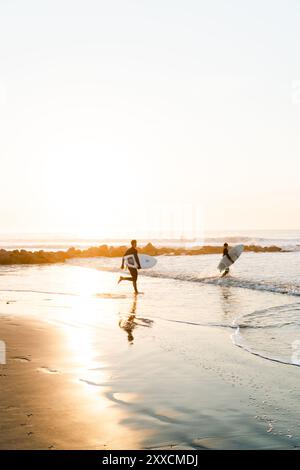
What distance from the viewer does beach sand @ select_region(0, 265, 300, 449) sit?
188 inches

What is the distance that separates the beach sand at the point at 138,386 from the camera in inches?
188

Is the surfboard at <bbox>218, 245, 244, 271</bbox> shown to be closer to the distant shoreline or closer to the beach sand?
the beach sand

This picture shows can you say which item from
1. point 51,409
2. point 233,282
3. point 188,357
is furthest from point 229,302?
point 51,409

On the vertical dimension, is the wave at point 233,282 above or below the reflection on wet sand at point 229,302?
above

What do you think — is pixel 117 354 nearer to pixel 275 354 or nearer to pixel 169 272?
pixel 275 354

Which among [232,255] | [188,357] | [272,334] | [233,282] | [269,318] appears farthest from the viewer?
[232,255]

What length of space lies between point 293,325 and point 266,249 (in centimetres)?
5169

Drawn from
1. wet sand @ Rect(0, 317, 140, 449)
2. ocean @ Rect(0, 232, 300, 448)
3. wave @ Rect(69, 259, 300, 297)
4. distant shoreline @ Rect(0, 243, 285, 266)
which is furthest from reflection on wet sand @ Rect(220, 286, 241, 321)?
distant shoreline @ Rect(0, 243, 285, 266)

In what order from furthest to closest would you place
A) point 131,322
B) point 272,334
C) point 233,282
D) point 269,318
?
point 233,282, point 269,318, point 131,322, point 272,334

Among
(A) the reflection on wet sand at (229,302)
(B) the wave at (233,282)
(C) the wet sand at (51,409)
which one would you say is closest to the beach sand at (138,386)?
(C) the wet sand at (51,409)

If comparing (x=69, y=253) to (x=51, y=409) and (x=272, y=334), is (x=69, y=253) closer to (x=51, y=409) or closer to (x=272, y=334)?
(x=272, y=334)

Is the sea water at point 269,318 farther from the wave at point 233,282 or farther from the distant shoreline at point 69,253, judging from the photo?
the distant shoreline at point 69,253

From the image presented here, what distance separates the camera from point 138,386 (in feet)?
21.7

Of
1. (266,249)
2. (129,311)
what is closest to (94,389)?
(129,311)
